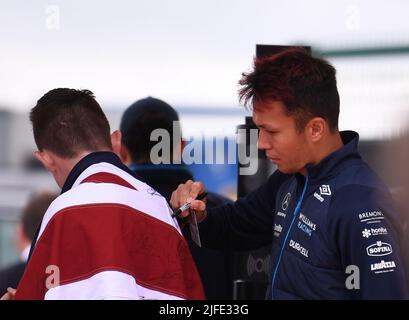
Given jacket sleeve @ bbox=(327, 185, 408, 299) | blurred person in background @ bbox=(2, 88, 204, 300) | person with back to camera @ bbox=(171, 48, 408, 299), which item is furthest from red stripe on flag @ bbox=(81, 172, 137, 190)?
jacket sleeve @ bbox=(327, 185, 408, 299)

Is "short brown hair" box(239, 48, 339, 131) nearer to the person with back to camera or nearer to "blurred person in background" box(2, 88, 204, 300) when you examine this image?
the person with back to camera

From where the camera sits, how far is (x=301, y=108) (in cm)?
202

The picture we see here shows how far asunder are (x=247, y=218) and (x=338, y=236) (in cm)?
55

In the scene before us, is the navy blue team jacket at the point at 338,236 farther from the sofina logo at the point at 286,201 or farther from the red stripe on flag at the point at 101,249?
the red stripe on flag at the point at 101,249

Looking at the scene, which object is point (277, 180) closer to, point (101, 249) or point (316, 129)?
point (316, 129)

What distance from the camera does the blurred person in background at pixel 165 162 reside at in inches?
103

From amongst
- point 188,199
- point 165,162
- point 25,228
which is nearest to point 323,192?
point 188,199

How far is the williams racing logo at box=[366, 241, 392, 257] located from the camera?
181cm

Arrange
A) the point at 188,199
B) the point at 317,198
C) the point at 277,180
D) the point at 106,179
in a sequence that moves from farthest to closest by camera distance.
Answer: the point at 277,180, the point at 188,199, the point at 317,198, the point at 106,179

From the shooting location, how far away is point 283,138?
80.3 inches

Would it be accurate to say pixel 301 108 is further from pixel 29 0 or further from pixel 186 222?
pixel 29 0

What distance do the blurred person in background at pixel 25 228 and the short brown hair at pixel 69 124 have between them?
0.60m
